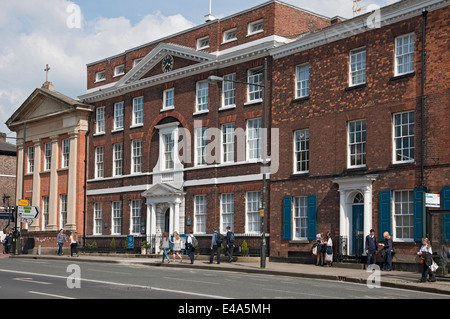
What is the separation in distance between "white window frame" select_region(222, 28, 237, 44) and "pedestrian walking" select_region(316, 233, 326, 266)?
12.3 m

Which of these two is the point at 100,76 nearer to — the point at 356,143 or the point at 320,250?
the point at 356,143

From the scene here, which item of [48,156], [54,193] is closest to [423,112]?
[54,193]

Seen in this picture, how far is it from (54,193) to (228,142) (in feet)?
58.1

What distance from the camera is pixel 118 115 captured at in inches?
1795

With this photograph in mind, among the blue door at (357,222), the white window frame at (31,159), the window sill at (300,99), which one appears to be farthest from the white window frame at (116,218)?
the blue door at (357,222)

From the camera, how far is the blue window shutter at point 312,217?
3231cm

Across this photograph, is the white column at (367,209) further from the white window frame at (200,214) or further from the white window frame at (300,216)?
the white window frame at (200,214)

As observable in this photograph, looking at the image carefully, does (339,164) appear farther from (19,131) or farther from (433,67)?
(19,131)

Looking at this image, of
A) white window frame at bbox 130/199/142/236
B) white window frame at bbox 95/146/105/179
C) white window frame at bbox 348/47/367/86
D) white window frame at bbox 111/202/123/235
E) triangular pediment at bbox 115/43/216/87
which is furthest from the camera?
white window frame at bbox 95/146/105/179

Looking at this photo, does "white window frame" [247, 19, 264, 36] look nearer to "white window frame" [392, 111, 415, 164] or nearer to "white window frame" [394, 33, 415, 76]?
"white window frame" [394, 33, 415, 76]

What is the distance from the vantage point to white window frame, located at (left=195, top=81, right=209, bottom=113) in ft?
128

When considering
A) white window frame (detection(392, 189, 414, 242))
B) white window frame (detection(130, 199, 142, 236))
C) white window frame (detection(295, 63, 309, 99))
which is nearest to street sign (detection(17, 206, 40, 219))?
white window frame (detection(130, 199, 142, 236))

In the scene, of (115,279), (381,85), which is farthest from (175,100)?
(115,279)
